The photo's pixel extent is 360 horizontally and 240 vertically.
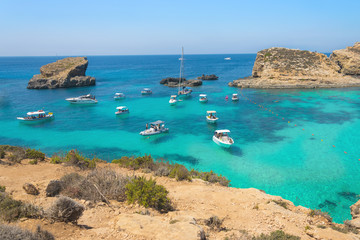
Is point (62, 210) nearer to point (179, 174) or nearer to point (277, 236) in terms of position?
point (277, 236)

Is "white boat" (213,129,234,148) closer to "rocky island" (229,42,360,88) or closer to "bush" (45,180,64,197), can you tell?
"bush" (45,180,64,197)

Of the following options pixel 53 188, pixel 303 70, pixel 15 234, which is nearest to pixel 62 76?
pixel 53 188

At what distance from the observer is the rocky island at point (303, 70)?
6425cm

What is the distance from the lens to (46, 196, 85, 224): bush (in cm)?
701

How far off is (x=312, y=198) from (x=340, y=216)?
6.46 feet

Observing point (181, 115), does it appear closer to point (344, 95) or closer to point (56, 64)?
point (344, 95)

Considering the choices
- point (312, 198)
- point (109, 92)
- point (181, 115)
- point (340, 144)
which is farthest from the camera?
point (109, 92)

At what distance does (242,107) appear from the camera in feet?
142

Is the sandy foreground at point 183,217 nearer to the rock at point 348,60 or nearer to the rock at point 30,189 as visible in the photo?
the rock at point 30,189

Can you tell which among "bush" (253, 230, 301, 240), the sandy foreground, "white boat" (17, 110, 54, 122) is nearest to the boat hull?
the sandy foreground

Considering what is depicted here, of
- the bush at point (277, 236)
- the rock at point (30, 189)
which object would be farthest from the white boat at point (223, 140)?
the rock at point (30, 189)

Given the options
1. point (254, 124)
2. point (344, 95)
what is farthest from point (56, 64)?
point (344, 95)

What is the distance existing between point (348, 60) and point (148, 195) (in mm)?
85120

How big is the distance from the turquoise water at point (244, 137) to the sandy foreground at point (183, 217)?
21.6 feet
